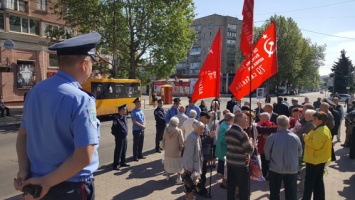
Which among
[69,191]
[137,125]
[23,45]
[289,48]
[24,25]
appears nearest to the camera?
[69,191]

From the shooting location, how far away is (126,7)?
22781 millimetres

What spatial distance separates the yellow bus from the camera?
60.9ft

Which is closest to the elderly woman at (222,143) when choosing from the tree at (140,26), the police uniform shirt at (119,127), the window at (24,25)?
the police uniform shirt at (119,127)

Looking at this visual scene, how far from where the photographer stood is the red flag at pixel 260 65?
5883 millimetres

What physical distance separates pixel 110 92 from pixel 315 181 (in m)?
16.6

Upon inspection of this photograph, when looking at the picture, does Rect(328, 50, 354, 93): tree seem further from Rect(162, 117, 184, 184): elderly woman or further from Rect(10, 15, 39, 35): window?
Rect(162, 117, 184, 184): elderly woman

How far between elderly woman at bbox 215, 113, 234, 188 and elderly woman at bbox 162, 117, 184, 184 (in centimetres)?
94

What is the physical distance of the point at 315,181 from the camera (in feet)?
17.9

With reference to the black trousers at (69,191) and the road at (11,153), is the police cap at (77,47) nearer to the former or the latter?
the black trousers at (69,191)

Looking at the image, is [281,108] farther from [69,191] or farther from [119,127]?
[69,191]

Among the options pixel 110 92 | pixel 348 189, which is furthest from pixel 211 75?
pixel 110 92

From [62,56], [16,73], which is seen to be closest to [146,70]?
[16,73]

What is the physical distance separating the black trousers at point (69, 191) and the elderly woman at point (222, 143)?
4634 mm

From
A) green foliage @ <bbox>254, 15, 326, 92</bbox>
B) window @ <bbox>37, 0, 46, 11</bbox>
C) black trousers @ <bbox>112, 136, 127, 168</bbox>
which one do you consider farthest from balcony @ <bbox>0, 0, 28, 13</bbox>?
green foliage @ <bbox>254, 15, 326, 92</bbox>
